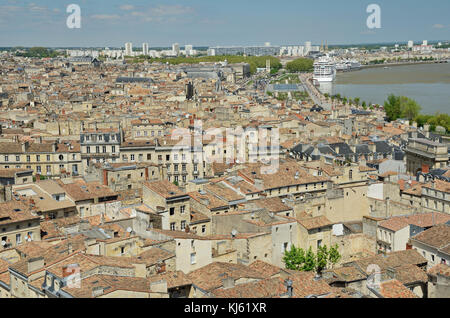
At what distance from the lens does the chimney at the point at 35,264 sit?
802cm

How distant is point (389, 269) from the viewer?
366 inches

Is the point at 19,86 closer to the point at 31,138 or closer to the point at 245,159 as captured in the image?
the point at 31,138

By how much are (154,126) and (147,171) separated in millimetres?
7812

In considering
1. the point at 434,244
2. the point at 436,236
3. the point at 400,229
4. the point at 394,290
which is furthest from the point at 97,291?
the point at 400,229

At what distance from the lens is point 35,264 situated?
319 inches

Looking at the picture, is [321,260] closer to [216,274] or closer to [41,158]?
[216,274]

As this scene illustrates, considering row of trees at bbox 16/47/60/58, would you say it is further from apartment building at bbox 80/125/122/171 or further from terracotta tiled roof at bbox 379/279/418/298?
terracotta tiled roof at bbox 379/279/418/298

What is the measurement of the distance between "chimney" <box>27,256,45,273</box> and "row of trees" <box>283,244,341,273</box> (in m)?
4.27

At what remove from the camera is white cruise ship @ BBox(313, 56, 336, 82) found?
97062 millimetres

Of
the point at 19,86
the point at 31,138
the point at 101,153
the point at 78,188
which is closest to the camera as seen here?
the point at 78,188

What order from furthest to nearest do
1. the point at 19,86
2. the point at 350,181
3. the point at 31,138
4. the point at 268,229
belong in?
the point at 19,86 < the point at 31,138 < the point at 350,181 < the point at 268,229

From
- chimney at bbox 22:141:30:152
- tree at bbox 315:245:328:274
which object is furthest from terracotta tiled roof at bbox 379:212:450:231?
chimney at bbox 22:141:30:152
